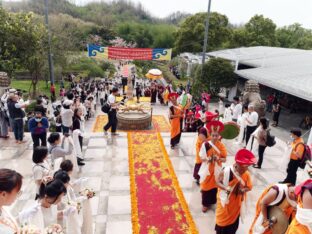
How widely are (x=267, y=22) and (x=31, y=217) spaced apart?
2744cm

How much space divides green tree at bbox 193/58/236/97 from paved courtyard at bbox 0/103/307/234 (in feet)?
26.2

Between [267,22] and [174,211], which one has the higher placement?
[267,22]

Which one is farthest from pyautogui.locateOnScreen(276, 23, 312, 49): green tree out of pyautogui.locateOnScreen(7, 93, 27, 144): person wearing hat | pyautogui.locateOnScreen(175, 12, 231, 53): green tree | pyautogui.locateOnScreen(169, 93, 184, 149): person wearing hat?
pyautogui.locateOnScreen(7, 93, 27, 144): person wearing hat

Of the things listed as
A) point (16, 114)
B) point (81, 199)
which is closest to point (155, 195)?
point (81, 199)

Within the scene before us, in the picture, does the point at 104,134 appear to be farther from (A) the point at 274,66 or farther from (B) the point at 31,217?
(A) the point at 274,66

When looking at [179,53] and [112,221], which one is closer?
[112,221]

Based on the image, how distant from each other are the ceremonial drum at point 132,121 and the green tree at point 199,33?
15.3 meters

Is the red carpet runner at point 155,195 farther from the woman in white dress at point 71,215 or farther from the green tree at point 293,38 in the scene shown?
the green tree at point 293,38

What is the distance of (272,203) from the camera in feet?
9.16

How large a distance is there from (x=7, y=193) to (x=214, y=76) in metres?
14.6

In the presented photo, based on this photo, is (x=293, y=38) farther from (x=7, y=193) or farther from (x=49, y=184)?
(x=7, y=193)

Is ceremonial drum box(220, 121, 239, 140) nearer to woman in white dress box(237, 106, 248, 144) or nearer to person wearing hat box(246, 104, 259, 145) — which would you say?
person wearing hat box(246, 104, 259, 145)

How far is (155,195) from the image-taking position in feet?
15.6

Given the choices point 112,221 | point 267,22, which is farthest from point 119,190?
point 267,22
